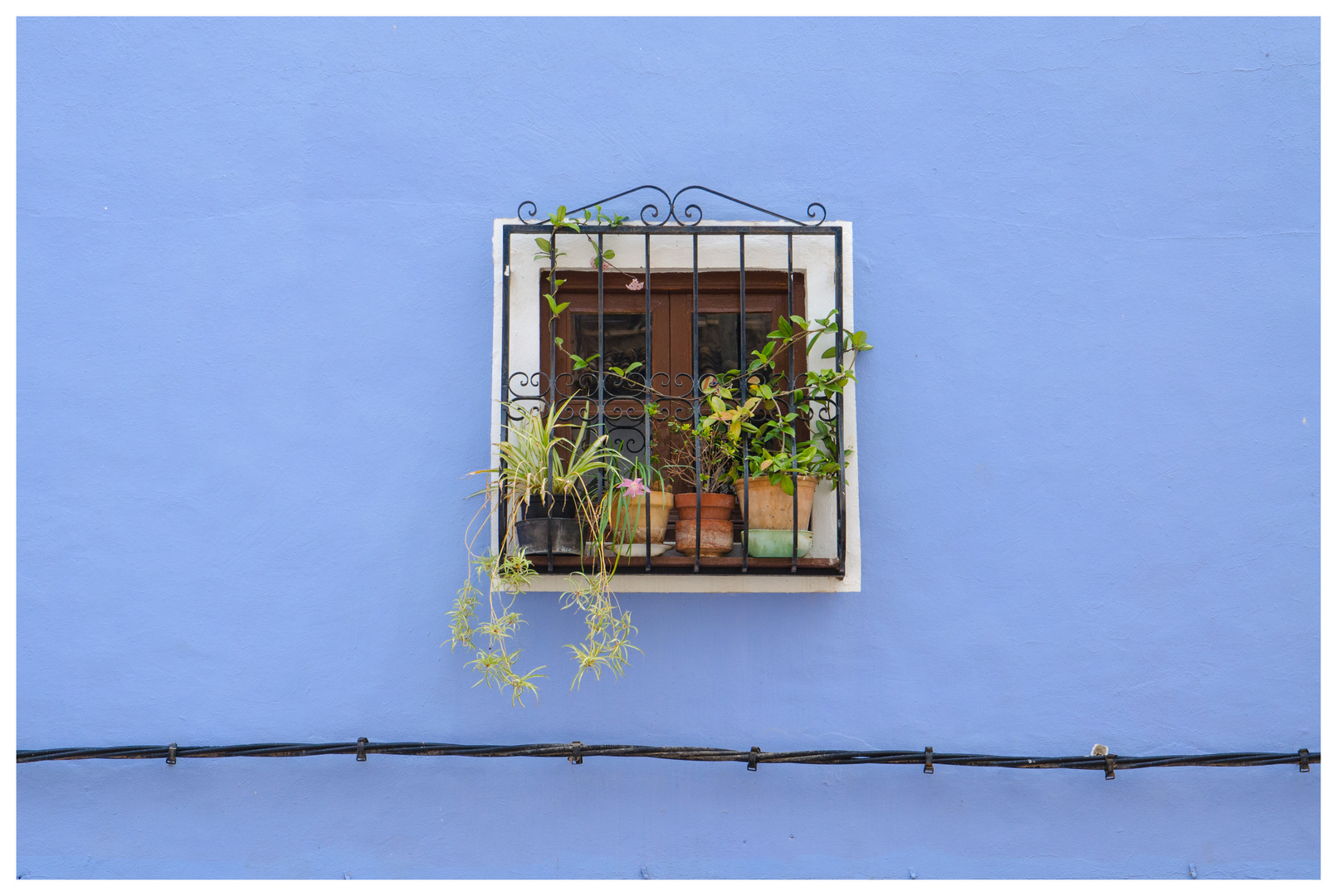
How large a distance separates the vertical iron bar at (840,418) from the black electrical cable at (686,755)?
435 millimetres

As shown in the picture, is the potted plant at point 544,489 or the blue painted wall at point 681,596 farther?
the blue painted wall at point 681,596

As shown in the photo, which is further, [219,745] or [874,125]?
[874,125]

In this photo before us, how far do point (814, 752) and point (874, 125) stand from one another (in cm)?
153

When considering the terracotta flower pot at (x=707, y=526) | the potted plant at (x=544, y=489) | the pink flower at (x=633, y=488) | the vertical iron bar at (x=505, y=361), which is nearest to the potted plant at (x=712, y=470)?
the terracotta flower pot at (x=707, y=526)


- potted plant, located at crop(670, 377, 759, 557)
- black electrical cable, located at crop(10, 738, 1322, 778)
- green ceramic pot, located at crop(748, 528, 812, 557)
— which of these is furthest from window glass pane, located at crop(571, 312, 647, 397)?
black electrical cable, located at crop(10, 738, 1322, 778)

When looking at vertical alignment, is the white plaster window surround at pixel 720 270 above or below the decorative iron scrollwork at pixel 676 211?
below

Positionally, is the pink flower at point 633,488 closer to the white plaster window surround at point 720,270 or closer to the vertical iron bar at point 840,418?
the white plaster window surround at point 720,270

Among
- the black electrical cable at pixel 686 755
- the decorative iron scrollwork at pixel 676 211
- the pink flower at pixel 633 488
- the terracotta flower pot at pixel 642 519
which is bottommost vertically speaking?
the black electrical cable at pixel 686 755

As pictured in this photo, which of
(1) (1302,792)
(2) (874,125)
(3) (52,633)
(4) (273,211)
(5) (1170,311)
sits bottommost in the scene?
(1) (1302,792)

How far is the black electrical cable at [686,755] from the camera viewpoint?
229 cm

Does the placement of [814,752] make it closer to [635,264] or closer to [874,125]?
[635,264]

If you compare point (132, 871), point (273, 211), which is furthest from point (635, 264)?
point (132, 871)

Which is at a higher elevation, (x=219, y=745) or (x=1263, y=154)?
(x=1263, y=154)

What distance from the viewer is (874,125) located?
250cm
